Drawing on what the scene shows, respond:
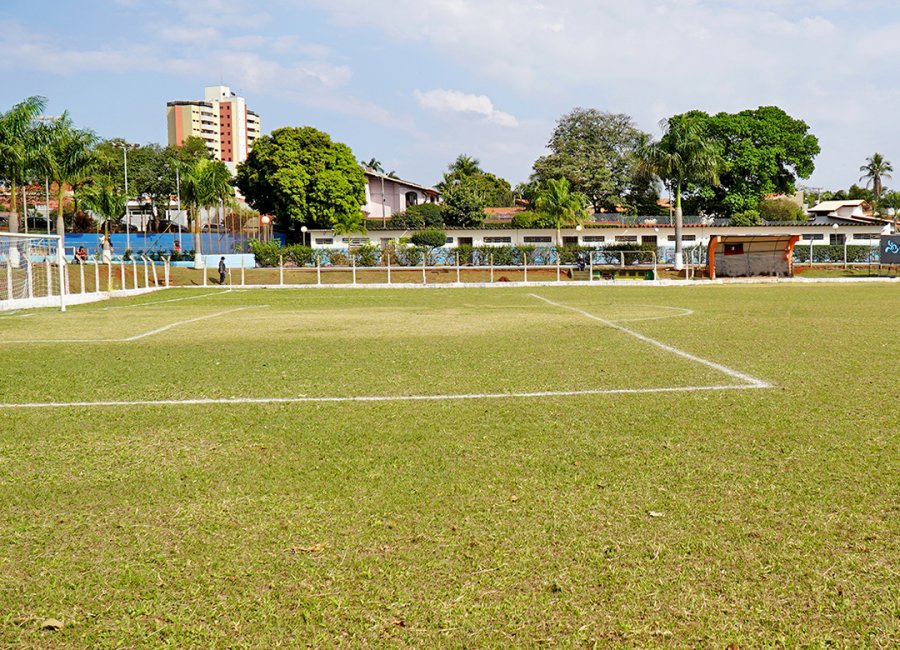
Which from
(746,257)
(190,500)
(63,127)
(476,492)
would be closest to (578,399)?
(476,492)

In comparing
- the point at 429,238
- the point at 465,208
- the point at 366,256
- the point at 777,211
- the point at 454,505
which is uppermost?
the point at 465,208

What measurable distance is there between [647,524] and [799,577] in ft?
2.76

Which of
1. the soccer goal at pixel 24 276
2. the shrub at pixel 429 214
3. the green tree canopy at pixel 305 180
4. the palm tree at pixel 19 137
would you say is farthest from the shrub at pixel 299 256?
Result: the soccer goal at pixel 24 276

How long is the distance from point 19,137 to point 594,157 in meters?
51.6

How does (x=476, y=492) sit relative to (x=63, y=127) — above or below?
below

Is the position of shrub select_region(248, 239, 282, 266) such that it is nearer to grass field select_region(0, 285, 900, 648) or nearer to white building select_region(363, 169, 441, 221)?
white building select_region(363, 169, 441, 221)

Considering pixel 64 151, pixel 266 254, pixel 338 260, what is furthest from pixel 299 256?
pixel 64 151

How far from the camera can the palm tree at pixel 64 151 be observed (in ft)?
151

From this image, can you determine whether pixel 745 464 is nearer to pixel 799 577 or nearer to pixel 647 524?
pixel 647 524

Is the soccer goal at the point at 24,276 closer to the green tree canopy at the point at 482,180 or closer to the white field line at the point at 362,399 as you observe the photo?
the white field line at the point at 362,399

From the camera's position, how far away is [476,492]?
4.87 metres

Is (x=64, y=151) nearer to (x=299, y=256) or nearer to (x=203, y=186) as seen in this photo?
(x=203, y=186)

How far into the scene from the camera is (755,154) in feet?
236

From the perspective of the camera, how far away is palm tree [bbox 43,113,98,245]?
45906 mm
